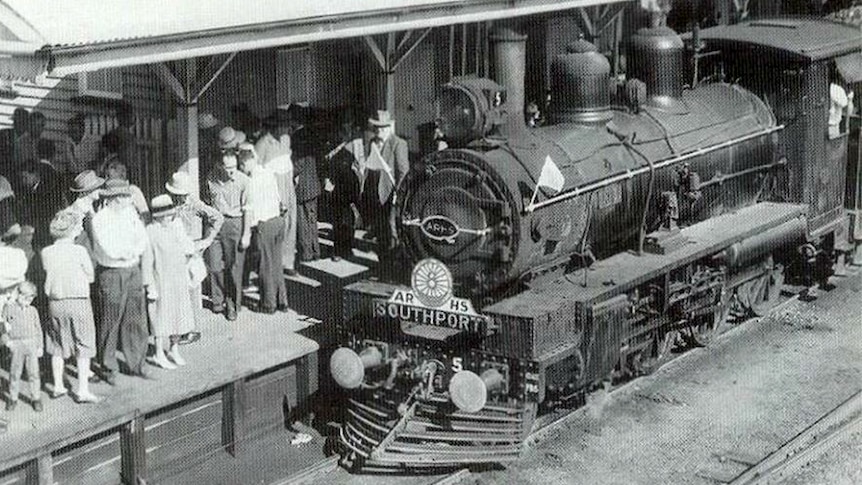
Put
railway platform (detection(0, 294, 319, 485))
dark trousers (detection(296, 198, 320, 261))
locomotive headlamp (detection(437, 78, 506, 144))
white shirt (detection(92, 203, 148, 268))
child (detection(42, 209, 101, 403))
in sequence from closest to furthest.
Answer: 1. railway platform (detection(0, 294, 319, 485))
2. child (detection(42, 209, 101, 403))
3. white shirt (detection(92, 203, 148, 268))
4. locomotive headlamp (detection(437, 78, 506, 144))
5. dark trousers (detection(296, 198, 320, 261))

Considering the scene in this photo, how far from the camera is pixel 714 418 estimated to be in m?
10.1

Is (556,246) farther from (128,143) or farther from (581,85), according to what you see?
(128,143)

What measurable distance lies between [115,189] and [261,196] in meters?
1.91

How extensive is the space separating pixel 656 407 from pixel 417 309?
2.63 metres

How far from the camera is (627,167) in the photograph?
10.3 metres

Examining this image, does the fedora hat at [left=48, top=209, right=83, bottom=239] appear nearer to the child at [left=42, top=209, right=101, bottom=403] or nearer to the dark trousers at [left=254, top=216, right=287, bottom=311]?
the child at [left=42, top=209, right=101, bottom=403]

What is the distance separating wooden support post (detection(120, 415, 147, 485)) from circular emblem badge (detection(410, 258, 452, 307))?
2.34 metres

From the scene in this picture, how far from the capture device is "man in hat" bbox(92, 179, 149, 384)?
8.54 metres

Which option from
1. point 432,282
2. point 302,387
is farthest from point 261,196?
point 432,282

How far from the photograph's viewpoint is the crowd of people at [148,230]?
834cm

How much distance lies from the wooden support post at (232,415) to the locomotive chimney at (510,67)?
3120 millimetres

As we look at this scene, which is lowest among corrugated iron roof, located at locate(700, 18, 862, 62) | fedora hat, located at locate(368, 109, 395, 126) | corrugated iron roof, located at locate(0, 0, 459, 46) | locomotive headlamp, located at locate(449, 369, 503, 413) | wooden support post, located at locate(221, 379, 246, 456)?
wooden support post, located at locate(221, 379, 246, 456)

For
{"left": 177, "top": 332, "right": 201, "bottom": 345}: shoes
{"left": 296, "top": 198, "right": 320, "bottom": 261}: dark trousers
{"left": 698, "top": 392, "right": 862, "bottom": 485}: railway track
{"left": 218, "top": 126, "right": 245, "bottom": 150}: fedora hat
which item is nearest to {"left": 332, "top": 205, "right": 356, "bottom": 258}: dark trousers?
{"left": 296, "top": 198, "right": 320, "bottom": 261}: dark trousers

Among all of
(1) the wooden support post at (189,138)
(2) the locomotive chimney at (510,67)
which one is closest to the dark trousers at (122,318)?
(1) the wooden support post at (189,138)
